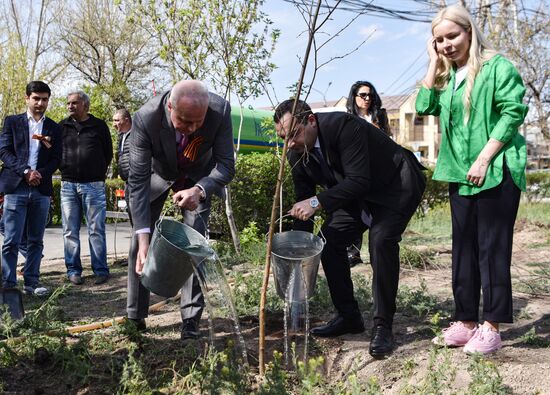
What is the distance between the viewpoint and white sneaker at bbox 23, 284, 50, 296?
5.32m

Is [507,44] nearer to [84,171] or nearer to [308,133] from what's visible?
[84,171]

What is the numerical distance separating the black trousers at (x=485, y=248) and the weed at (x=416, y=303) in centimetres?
77

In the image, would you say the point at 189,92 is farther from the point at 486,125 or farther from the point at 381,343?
the point at 381,343

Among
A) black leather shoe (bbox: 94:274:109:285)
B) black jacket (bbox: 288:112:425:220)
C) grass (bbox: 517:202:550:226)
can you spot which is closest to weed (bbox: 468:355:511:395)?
black jacket (bbox: 288:112:425:220)

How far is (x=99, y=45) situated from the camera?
88.7ft

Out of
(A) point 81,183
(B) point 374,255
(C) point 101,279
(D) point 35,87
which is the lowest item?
(C) point 101,279

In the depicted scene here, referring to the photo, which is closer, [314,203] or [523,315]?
[314,203]

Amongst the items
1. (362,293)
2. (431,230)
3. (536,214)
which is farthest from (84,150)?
(536,214)

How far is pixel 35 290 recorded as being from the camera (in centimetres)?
538

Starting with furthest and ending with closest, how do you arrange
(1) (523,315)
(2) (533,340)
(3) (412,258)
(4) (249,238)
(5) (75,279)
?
(4) (249,238) → (3) (412,258) → (5) (75,279) → (1) (523,315) → (2) (533,340)

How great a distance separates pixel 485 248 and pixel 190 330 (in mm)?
1808

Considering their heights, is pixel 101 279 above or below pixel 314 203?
below

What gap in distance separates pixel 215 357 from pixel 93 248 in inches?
160

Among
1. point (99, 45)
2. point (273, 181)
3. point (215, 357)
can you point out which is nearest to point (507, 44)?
point (273, 181)
